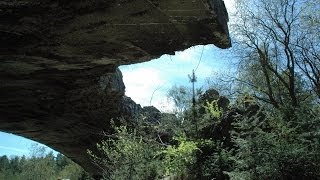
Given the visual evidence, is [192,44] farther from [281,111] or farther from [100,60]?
[281,111]

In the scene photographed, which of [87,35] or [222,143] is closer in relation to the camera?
[87,35]

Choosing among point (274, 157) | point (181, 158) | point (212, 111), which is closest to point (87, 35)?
point (274, 157)

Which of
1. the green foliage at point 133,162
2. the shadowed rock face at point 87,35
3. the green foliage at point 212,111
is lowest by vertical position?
the green foliage at point 133,162

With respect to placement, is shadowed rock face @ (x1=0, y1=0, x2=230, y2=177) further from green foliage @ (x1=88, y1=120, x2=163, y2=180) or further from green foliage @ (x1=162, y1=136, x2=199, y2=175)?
green foliage @ (x1=162, y1=136, x2=199, y2=175)

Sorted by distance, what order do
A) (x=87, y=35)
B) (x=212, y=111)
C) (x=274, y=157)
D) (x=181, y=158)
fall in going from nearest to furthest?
(x=87, y=35) → (x=274, y=157) → (x=181, y=158) → (x=212, y=111)

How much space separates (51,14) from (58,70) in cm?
276

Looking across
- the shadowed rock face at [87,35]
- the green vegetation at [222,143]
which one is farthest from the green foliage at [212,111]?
the shadowed rock face at [87,35]

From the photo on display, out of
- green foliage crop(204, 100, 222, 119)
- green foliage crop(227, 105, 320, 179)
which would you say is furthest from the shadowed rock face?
green foliage crop(204, 100, 222, 119)

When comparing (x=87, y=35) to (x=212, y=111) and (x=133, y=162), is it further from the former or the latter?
(x=212, y=111)

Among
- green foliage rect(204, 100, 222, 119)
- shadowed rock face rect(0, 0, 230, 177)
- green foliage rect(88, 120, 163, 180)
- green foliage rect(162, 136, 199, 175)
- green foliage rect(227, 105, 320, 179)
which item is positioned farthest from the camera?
green foliage rect(204, 100, 222, 119)

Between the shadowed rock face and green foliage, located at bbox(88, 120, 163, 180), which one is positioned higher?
the shadowed rock face

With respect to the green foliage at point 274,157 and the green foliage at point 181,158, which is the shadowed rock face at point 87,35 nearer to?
the green foliage at point 181,158

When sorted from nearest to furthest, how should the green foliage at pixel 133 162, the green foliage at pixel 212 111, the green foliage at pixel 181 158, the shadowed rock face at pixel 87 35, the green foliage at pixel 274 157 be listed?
the shadowed rock face at pixel 87 35 < the green foliage at pixel 274 157 < the green foliage at pixel 133 162 < the green foliage at pixel 181 158 < the green foliage at pixel 212 111

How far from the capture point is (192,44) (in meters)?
4.92
